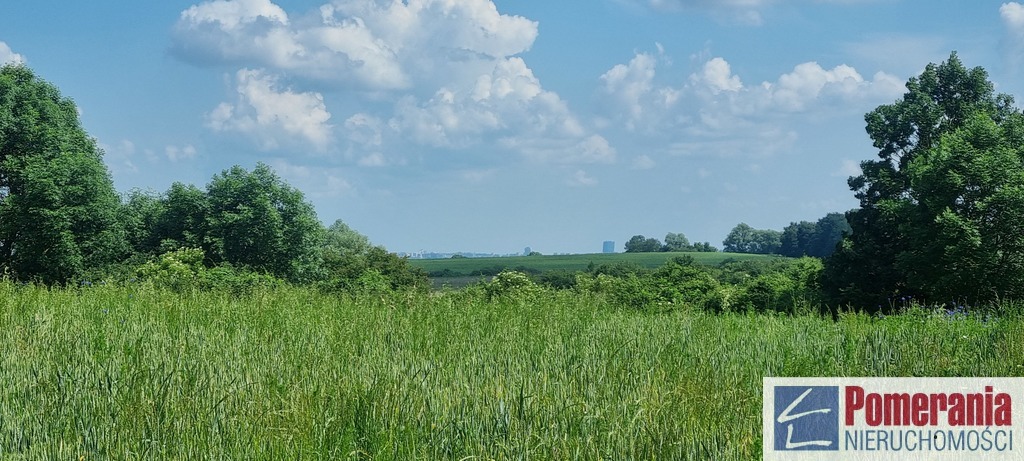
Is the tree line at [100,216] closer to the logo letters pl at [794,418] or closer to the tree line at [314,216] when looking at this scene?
the tree line at [314,216]

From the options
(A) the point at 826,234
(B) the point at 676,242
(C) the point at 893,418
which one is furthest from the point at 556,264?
(C) the point at 893,418

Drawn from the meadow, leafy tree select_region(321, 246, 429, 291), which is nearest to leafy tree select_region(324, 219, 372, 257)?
leafy tree select_region(321, 246, 429, 291)

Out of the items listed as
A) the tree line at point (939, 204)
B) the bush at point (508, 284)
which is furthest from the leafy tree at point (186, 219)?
the tree line at point (939, 204)

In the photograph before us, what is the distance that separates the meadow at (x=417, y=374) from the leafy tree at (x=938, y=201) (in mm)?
13586

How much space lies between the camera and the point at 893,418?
518cm

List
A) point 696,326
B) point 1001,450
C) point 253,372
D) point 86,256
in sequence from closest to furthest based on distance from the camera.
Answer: point 1001,450 → point 253,372 → point 696,326 → point 86,256

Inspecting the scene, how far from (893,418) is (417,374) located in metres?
3.22

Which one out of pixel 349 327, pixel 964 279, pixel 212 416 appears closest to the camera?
pixel 212 416

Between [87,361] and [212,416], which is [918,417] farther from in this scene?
[87,361]

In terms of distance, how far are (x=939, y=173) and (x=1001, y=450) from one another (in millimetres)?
20363

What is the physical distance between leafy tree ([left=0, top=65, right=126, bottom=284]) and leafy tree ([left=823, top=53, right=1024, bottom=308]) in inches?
1037

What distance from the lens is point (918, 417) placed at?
5.21 m

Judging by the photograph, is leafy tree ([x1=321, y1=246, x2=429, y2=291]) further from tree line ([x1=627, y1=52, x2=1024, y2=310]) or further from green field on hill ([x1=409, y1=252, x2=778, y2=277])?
tree line ([x1=627, y1=52, x2=1024, y2=310])

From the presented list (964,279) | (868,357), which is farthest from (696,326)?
(964,279)
